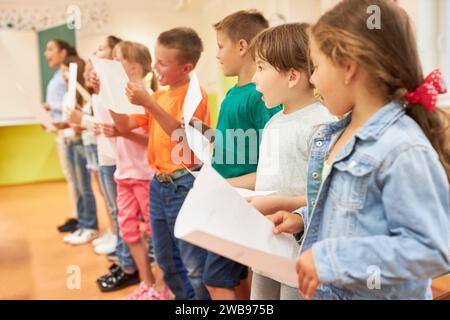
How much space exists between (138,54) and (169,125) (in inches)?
6.7

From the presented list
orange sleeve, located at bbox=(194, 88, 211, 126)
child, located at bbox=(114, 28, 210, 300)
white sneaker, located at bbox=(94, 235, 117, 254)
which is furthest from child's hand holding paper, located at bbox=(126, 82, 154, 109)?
white sneaker, located at bbox=(94, 235, 117, 254)

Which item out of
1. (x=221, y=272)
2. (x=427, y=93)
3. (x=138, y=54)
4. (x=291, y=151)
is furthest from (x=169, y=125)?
(x=427, y=93)

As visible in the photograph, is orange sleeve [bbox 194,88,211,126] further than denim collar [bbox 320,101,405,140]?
Yes

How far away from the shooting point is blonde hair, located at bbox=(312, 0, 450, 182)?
49cm

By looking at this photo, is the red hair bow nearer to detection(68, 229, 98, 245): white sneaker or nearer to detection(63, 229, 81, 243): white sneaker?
detection(68, 229, 98, 245): white sneaker

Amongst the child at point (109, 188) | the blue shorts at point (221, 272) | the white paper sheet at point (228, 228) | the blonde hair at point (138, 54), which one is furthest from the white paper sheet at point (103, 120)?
the white paper sheet at point (228, 228)

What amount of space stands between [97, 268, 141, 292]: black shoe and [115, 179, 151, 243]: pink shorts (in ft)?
0.51

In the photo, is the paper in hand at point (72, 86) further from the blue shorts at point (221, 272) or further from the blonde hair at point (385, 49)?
the blonde hair at point (385, 49)

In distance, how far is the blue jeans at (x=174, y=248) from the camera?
961 mm

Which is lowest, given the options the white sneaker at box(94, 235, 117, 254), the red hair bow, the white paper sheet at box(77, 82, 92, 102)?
the white sneaker at box(94, 235, 117, 254)

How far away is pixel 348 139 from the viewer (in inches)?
21.1

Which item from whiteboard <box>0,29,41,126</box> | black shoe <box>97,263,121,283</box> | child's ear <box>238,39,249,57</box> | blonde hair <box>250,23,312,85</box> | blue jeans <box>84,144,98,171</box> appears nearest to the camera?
blonde hair <box>250,23,312,85</box>

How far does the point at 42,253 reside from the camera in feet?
4.42

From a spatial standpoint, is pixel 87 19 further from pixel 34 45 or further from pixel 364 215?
pixel 364 215
